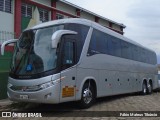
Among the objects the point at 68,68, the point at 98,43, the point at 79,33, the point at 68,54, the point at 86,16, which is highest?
the point at 86,16

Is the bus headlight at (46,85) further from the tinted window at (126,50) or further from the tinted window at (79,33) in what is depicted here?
the tinted window at (126,50)

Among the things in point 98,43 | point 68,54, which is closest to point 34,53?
point 68,54

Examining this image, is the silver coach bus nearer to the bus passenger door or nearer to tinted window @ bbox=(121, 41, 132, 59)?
the bus passenger door

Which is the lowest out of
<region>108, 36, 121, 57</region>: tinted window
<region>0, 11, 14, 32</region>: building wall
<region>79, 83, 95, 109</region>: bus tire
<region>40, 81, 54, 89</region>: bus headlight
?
<region>79, 83, 95, 109</region>: bus tire

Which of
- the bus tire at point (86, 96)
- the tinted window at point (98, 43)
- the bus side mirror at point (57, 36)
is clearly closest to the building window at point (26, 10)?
the tinted window at point (98, 43)

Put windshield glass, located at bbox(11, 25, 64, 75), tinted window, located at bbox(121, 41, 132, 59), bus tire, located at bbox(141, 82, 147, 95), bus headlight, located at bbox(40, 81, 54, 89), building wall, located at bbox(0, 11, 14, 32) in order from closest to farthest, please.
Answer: bus headlight, located at bbox(40, 81, 54, 89), windshield glass, located at bbox(11, 25, 64, 75), tinted window, located at bbox(121, 41, 132, 59), bus tire, located at bbox(141, 82, 147, 95), building wall, located at bbox(0, 11, 14, 32)

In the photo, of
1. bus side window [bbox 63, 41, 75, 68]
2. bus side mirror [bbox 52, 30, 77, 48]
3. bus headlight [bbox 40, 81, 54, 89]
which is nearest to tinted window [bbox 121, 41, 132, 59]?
bus side window [bbox 63, 41, 75, 68]

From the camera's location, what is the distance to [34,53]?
10.9m

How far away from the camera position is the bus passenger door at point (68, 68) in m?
10.7

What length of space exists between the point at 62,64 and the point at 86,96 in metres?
2.02

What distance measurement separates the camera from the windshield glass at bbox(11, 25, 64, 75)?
10.5 m

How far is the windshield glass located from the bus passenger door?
0.44 meters

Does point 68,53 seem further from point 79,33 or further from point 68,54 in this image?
point 79,33

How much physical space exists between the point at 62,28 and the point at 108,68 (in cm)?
419
